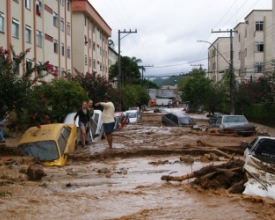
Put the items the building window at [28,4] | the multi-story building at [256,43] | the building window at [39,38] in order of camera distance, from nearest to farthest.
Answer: the building window at [28,4] → the building window at [39,38] → the multi-story building at [256,43]

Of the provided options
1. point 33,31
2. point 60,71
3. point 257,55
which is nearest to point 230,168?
point 33,31

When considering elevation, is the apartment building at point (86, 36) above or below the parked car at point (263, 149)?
above

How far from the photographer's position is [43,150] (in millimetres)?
12828

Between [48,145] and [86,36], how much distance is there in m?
43.7

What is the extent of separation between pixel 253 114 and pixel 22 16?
26.0m

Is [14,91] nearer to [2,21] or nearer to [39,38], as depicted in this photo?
[2,21]

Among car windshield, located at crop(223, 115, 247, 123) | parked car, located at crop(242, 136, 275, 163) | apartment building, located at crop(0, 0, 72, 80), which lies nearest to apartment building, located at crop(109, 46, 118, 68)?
apartment building, located at crop(0, 0, 72, 80)

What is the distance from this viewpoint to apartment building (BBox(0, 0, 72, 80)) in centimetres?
2872

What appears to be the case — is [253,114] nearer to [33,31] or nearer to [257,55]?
[257,55]

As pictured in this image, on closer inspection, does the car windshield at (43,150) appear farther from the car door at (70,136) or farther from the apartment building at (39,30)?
the apartment building at (39,30)

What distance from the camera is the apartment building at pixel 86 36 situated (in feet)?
173

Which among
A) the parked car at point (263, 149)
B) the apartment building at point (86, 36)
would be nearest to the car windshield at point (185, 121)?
the parked car at point (263, 149)

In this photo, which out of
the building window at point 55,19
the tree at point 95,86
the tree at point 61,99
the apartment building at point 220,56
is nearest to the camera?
the tree at point 61,99

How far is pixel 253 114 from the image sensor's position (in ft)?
153
